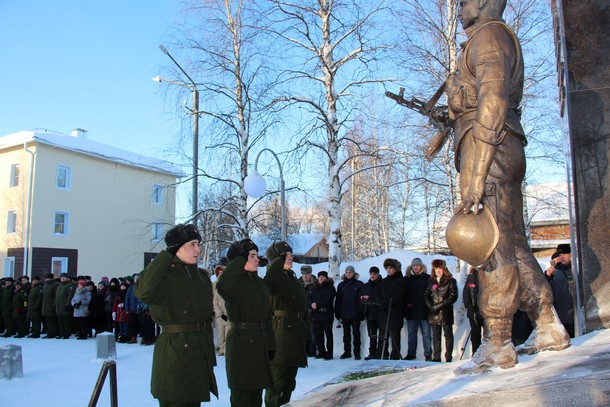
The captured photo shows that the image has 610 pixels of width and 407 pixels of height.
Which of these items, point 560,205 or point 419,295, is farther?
point 560,205

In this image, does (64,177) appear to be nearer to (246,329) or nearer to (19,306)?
(19,306)

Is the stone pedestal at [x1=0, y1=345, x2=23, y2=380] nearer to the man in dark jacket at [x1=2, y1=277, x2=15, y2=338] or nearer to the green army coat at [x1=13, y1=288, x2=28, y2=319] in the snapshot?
the green army coat at [x1=13, y1=288, x2=28, y2=319]

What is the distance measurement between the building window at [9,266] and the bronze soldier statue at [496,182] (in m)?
29.6

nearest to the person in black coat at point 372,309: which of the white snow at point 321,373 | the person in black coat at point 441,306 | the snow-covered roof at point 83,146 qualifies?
the white snow at point 321,373

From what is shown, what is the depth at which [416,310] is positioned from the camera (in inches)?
408

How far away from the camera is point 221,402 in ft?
23.5

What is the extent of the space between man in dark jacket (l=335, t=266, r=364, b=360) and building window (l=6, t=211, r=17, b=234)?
77.1ft

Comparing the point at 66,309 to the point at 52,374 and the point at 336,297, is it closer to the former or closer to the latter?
the point at 52,374

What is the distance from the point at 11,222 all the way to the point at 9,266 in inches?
89.0

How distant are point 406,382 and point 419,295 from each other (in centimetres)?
647

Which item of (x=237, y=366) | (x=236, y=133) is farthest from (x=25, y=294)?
(x=237, y=366)

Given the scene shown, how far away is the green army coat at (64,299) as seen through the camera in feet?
53.0

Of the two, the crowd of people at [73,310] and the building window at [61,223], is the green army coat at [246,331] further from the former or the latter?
the building window at [61,223]

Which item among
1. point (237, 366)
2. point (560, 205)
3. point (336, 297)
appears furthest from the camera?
point (560, 205)
